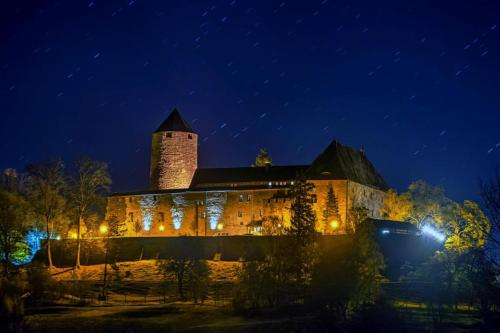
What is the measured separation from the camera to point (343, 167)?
7425cm

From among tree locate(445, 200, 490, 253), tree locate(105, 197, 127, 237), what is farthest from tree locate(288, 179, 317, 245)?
tree locate(105, 197, 127, 237)

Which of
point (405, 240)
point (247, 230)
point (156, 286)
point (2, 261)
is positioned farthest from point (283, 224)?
point (2, 261)

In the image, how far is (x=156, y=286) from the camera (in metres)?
53.2

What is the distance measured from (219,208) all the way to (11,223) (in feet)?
68.7

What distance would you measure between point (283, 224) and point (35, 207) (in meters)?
21.3

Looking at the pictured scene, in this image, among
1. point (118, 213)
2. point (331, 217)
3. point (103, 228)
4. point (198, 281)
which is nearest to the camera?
point (198, 281)

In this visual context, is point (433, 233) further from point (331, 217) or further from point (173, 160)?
point (173, 160)

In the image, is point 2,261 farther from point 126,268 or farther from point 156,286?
point 156,286

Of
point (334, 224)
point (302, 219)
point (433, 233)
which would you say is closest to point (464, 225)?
point (433, 233)

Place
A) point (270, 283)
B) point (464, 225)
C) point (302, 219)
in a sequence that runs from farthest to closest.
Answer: point (464, 225), point (302, 219), point (270, 283)

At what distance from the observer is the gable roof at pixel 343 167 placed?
73438 mm

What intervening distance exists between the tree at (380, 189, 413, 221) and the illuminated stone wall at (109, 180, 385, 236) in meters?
1.42

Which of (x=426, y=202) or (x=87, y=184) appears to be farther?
(x=426, y=202)

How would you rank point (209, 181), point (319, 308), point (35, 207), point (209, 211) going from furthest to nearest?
1. point (209, 181)
2. point (209, 211)
3. point (35, 207)
4. point (319, 308)
